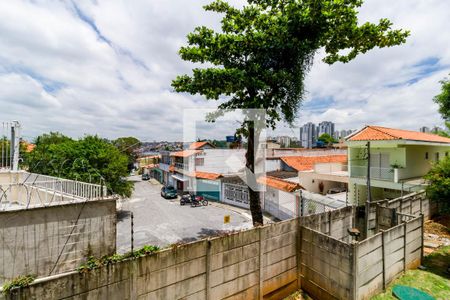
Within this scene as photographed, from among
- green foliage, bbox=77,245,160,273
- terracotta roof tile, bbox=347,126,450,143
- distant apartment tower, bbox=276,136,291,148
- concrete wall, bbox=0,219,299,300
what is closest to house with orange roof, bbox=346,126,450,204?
terracotta roof tile, bbox=347,126,450,143

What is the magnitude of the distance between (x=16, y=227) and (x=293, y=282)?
830 cm

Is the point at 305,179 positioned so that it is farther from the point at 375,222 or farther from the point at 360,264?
the point at 360,264

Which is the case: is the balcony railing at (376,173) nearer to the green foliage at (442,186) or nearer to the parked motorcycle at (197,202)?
the green foliage at (442,186)

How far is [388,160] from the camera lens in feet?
50.4

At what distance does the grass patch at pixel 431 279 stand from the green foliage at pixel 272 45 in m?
6.73

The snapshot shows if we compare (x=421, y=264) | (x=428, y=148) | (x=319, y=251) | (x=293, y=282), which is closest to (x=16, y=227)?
(x=293, y=282)

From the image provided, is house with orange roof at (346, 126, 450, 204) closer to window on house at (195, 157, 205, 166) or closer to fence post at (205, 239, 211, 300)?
fence post at (205, 239, 211, 300)

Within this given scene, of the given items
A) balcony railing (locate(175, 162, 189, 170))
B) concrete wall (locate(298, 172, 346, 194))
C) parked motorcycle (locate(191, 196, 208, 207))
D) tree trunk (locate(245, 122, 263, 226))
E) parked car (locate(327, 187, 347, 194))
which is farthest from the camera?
balcony railing (locate(175, 162, 189, 170))

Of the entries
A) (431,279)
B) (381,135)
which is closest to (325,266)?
(431,279)

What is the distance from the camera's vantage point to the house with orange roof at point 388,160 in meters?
13.7

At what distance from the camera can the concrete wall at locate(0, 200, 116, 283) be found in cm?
679

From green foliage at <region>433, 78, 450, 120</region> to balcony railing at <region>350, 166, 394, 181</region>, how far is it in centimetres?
882

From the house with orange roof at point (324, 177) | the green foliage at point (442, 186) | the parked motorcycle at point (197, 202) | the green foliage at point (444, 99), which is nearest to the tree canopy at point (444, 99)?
the green foliage at point (444, 99)

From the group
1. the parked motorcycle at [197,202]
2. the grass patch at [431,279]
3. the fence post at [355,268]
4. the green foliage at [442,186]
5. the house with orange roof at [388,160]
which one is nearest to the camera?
the fence post at [355,268]
